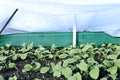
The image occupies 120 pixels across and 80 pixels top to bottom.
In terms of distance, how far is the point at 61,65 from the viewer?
2.93 meters

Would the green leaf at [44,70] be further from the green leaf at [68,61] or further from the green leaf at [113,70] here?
the green leaf at [113,70]

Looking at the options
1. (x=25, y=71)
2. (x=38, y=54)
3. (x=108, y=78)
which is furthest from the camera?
(x=38, y=54)

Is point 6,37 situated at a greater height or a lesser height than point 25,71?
greater

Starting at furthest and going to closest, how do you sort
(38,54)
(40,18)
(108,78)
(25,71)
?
1. (40,18)
2. (38,54)
3. (25,71)
4. (108,78)

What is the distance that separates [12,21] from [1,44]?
34 centimetres

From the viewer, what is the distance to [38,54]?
10.9ft

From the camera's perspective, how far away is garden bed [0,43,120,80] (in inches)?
106

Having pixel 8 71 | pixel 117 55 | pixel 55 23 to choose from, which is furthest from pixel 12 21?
pixel 117 55

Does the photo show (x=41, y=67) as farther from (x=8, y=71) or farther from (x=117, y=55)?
(x=117, y=55)

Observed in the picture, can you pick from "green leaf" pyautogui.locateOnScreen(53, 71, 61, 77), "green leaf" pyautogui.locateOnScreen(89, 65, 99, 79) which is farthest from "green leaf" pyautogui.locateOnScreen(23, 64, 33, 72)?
"green leaf" pyautogui.locateOnScreen(89, 65, 99, 79)

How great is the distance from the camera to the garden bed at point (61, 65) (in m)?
2.70

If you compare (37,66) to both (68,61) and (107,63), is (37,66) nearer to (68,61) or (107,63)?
(68,61)

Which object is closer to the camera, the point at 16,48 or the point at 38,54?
the point at 38,54

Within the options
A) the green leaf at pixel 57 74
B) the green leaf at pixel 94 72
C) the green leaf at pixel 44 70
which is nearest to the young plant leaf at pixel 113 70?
the green leaf at pixel 94 72
